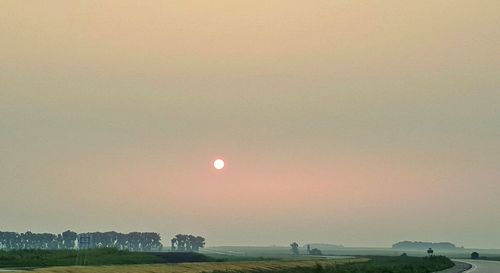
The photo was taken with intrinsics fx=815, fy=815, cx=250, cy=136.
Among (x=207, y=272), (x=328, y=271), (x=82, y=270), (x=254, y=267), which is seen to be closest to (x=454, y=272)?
(x=328, y=271)

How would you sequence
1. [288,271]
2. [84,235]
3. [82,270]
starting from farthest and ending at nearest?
[288,271]
[84,235]
[82,270]

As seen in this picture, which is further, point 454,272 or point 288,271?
point 454,272

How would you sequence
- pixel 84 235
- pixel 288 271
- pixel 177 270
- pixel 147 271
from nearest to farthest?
1. pixel 147 271
2. pixel 177 270
3. pixel 84 235
4. pixel 288 271

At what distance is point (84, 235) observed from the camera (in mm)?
87000

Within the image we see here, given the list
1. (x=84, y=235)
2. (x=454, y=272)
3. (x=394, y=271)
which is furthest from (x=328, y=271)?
(x=84, y=235)

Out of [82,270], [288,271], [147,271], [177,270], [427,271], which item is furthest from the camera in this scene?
[427,271]

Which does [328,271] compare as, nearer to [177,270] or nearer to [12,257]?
[177,270]

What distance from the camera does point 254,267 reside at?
331 ft

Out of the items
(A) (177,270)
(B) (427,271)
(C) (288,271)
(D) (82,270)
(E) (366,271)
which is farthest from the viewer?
(B) (427,271)

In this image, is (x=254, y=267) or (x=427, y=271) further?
(x=427, y=271)

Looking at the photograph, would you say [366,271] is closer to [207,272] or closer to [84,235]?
[207,272]

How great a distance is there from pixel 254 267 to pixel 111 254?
30583 mm

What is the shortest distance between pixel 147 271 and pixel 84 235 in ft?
50.1

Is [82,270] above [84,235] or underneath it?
underneath
